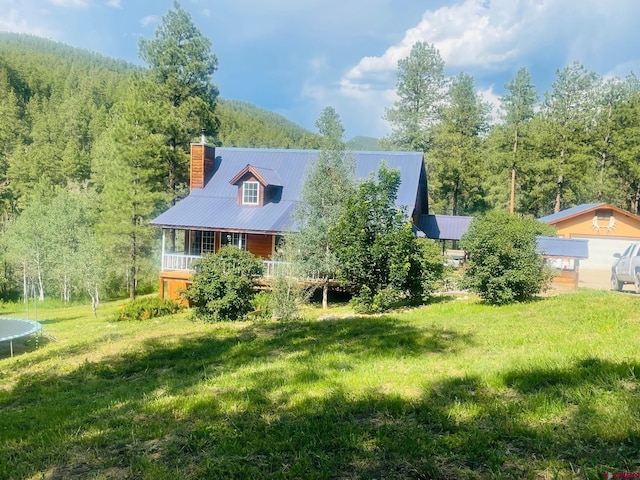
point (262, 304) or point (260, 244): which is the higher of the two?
point (260, 244)

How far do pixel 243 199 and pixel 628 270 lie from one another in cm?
1665

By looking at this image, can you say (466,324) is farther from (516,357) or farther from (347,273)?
(347,273)

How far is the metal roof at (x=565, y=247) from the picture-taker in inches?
689

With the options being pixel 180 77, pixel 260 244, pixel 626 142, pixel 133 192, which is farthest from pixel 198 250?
pixel 626 142

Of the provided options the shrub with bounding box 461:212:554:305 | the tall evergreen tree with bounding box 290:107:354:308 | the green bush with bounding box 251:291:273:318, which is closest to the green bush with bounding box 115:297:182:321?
the green bush with bounding box 251:291:273:318

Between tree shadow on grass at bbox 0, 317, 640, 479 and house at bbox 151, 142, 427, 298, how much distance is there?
1422 cm

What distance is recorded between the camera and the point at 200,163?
25.2 m

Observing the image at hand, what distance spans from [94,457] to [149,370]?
13.6ft

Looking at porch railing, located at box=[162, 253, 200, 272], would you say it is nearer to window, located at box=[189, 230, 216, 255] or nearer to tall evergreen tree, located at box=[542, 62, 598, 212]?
window, located at box=[189, 230, 216, 255]

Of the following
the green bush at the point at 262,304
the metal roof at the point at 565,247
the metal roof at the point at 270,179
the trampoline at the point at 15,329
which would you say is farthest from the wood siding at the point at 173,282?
the metal roof at the point at 565,247

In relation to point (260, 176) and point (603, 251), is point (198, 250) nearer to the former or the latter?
point (260, 176)

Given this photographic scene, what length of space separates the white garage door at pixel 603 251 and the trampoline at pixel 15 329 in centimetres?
3106

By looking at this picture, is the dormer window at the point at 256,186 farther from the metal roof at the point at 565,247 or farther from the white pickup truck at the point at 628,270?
the white pickup truck at the point at 628,270

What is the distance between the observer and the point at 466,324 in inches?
385
